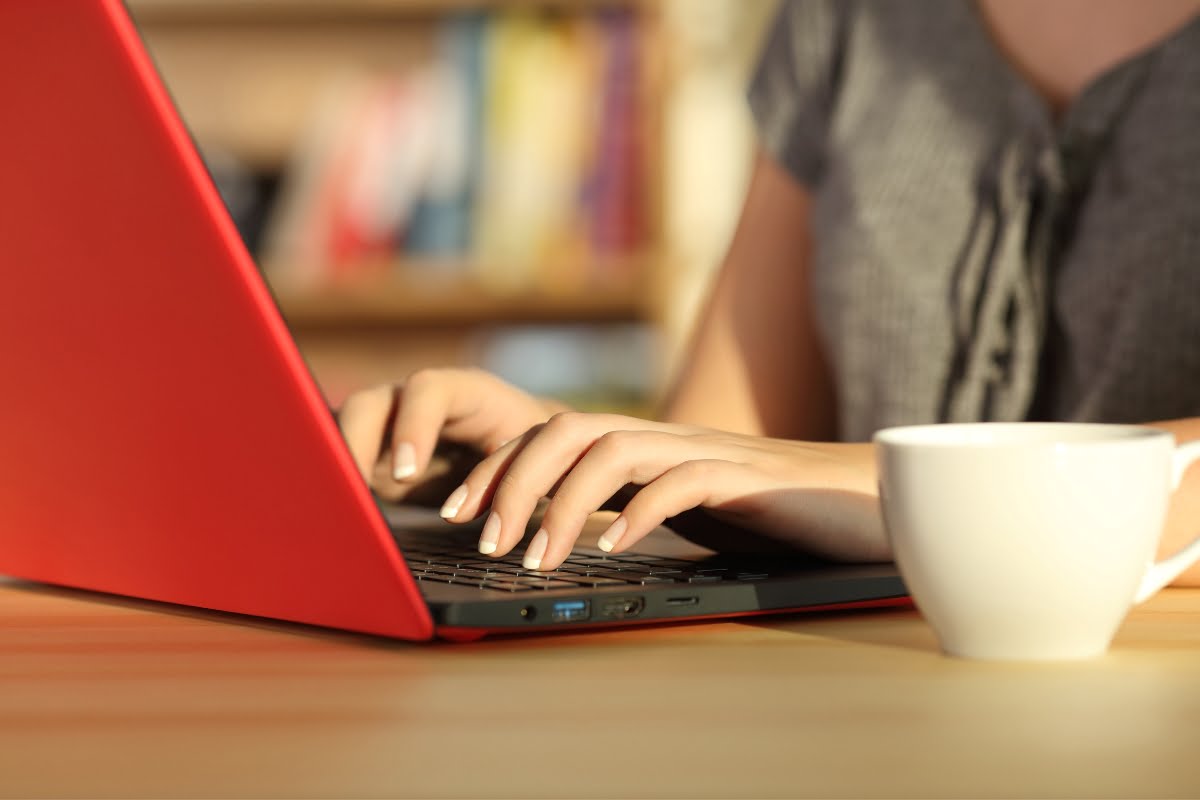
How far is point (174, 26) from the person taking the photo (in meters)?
2.31

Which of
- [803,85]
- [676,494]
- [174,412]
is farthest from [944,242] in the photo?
[174,412]

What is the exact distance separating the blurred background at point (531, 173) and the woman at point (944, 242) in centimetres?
77

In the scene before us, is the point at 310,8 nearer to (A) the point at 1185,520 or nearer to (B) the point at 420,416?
(B) the point at 420,416

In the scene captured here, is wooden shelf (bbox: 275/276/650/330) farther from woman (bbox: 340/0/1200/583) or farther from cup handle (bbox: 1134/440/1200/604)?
cup handle (bbox: 1134/440/1200/604)

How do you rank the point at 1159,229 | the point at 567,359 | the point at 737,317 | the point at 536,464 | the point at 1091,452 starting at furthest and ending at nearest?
the point at 567,359, the point at 737,317, the point at 1159,229, the point at 536,464, the point at 1091,452

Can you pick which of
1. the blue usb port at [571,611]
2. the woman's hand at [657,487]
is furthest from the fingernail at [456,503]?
the blue usb port at [571,611]

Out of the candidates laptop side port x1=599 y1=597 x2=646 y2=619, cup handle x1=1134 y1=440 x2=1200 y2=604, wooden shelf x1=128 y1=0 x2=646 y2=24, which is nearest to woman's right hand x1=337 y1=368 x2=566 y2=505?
laptop side port x1=599 y1=597 x2=646 y2=619

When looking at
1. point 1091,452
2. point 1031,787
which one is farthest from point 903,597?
point 1031,787

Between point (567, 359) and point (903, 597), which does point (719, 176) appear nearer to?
point (567, 359)

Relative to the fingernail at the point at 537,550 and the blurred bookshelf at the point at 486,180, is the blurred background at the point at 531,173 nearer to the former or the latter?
the blurred bookshelf at the point at 486,180

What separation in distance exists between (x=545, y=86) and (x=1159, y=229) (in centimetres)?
124

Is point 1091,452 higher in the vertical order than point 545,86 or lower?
lower

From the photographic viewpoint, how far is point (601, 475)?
1.80 feet

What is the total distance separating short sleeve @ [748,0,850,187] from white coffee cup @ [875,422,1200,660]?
2.80 feet
